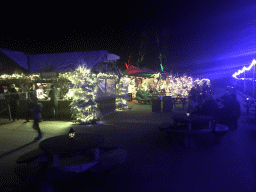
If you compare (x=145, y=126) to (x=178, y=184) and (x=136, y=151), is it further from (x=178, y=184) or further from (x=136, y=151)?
(x=178, y=184)

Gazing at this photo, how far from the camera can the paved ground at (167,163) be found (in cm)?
388

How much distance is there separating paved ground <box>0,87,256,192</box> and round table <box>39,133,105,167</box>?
2.24ft

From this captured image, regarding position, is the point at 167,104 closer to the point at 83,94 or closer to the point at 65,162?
the point at 83,94

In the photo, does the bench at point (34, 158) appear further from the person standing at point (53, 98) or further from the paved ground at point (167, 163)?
the person standing at point (53, 98)

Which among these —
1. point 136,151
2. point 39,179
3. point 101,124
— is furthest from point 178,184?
point 101,124

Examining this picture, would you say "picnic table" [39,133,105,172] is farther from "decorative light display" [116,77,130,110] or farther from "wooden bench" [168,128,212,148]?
"decorative light display" [116,77,130,110]

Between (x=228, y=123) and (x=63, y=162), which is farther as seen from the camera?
(x=228, y=123)

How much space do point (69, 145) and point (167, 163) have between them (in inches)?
91.6

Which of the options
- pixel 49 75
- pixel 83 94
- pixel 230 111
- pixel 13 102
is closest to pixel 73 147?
pixel 83 94

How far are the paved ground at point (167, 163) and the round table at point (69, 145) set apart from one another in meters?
0.68

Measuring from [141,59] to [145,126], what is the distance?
29.9 meters

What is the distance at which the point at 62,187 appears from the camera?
12.7 feet

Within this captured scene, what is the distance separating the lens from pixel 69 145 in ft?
13.1

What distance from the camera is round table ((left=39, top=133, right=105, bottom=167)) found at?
371 cm
